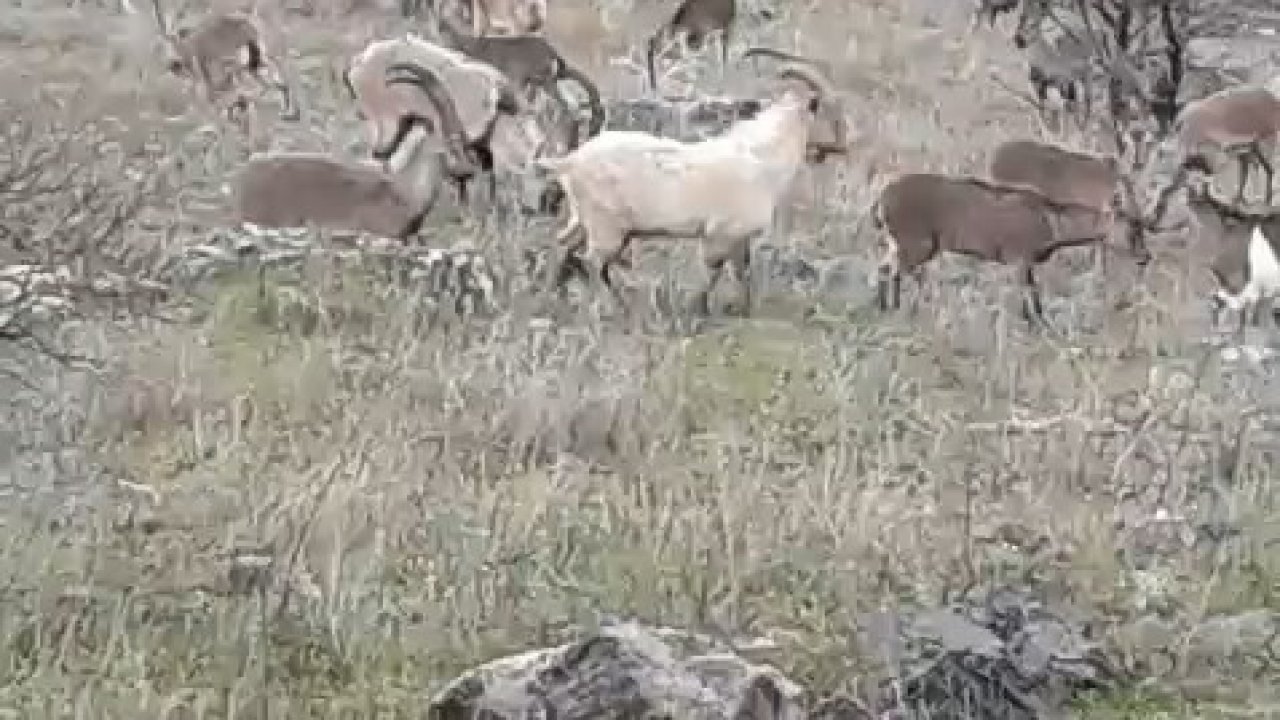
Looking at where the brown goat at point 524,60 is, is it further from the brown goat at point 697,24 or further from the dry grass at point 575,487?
the dry grass at point 575,487

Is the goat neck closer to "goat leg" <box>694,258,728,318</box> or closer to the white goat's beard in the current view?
the white goat's beard

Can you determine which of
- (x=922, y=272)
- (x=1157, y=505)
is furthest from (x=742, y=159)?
(x=1157, y=505)

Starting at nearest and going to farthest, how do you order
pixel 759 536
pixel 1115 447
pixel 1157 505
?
pixel 759 536 → pixel 1157 505 → pixel 1115 447

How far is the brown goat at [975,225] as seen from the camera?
9.38m

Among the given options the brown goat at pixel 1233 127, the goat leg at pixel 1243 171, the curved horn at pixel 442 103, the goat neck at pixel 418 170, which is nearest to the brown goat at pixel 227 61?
the curved horn at pixel 442 103

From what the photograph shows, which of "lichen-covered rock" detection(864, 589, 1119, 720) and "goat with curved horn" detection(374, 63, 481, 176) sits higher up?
"goat with curved horn" detection(374, 63, 481, 176)

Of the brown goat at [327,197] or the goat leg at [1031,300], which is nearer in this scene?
the goat leg at [1031,300]

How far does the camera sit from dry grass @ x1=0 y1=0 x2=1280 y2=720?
538 cm

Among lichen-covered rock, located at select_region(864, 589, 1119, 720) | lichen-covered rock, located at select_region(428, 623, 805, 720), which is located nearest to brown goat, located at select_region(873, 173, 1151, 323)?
lichen-covered rock, located at select_region(864, 589, 1119, 720)

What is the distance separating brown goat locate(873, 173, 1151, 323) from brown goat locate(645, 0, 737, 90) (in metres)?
6.99

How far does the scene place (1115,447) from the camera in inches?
283

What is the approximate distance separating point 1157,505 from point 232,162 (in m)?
6.46

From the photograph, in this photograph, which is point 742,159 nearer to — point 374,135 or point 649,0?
point 374,135

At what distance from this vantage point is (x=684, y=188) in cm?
A: 911
